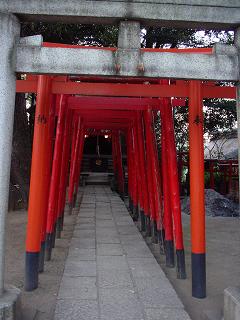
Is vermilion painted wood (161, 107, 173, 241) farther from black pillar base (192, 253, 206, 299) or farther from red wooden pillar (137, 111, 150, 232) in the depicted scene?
red wooden pillar (137, 111, 150, 232)

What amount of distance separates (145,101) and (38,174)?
8.87 feet

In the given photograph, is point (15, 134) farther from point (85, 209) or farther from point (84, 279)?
point (84, 279)

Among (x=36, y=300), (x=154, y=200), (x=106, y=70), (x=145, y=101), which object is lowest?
(x=36, y=300)

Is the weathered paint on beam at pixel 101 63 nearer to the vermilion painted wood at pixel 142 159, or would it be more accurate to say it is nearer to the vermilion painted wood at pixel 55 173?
the vermilion painted wood at pixel 55 173

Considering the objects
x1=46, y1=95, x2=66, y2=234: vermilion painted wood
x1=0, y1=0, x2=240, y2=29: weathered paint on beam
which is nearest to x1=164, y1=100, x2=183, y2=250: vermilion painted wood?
x1=46, y1=95, x2=66, y2=234: vermilion painted wood

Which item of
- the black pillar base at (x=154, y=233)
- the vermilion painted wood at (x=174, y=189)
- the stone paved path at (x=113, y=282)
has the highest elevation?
the vermilion painted wood at (x=174, y=189)

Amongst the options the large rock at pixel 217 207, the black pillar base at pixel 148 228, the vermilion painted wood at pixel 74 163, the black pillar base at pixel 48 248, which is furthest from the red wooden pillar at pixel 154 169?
the large rock at pixel 217 207

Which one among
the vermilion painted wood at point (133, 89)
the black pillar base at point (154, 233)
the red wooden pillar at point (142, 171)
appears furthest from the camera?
the red wooden pillar at point (142, 171)

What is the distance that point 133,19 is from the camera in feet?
11.8

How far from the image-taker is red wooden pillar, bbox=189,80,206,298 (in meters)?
4.46

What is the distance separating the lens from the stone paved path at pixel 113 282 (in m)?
3.94

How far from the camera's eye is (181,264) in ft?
17.9

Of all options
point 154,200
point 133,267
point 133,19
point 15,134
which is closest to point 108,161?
point 15,134

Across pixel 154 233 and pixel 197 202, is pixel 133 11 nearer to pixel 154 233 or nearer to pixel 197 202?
pixel 197 202
